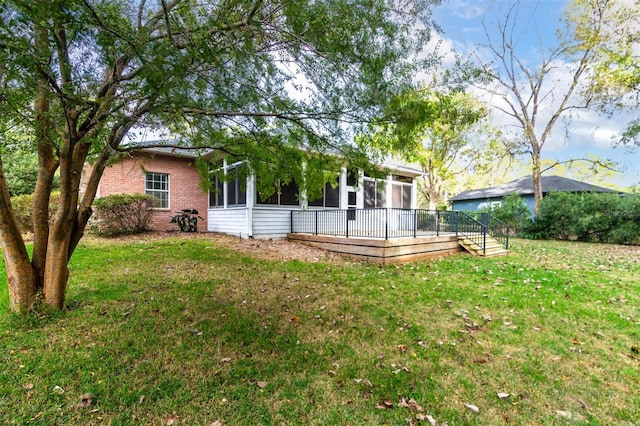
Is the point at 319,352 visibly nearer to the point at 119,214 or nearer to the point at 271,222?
the point at 271,222

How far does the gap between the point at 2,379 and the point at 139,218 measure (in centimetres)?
866

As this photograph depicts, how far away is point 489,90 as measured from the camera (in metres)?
19.1

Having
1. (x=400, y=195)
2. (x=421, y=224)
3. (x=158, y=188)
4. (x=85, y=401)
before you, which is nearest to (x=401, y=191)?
(x=400, y=195)

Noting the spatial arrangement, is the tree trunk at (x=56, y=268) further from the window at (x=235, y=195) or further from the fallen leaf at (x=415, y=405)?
the window at (x=235, y=195)

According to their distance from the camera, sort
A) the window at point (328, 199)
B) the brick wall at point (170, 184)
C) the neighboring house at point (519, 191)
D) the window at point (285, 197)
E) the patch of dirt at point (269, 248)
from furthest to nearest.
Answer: the neighboring house at point (519, 191)
the window at point (328, 199)
the brick wall at point (170, 184)
the window at point (285, 197)
the patch of dirt at point (269, 248)

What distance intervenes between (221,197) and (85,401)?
1020 centimetres

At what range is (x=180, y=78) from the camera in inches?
98.0

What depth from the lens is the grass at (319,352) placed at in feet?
7.90

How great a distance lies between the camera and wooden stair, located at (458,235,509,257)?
9828mm

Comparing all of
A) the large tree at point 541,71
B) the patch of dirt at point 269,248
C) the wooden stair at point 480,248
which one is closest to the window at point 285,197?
the patch of dirt at point 269,248

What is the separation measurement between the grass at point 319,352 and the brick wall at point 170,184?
20.9ft

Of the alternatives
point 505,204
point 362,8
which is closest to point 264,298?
point 362,8

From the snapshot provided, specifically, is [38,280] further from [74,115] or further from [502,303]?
[502,303]

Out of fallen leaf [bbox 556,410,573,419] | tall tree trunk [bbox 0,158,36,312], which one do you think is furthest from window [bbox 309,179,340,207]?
fallen leaf [bbox 556,410,573,419]
